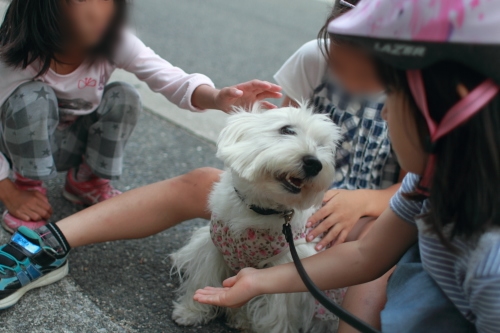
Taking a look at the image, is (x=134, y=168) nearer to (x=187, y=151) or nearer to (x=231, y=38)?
(x=187, y=151)

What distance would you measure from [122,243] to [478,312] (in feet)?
4.18

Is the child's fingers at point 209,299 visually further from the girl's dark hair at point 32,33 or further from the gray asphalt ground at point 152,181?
the girl's dark hair at point 32,33

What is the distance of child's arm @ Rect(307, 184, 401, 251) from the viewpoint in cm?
163

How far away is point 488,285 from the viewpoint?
40.3 inches

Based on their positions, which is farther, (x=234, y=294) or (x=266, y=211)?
(x=266, y=211)

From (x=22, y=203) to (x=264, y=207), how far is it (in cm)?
94

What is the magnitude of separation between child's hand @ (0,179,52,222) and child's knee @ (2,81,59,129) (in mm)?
259

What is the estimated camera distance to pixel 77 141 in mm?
2115

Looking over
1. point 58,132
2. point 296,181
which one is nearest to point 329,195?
point 296,181

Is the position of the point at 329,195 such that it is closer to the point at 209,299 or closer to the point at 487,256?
the point at 209,299

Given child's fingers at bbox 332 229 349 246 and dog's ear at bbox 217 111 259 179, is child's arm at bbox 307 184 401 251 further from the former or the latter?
dog's ear at bbox 217 111 259 179

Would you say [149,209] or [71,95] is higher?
[71,95]

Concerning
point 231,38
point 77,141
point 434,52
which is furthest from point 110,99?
point 231,38

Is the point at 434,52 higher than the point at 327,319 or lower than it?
higher
